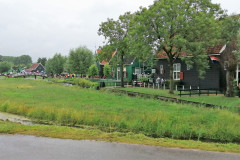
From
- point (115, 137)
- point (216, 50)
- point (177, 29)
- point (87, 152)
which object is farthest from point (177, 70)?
point (87, 152)

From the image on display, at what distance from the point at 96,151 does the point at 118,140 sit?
4.56ft

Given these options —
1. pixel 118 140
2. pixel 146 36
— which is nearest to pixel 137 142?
pixel 118 140

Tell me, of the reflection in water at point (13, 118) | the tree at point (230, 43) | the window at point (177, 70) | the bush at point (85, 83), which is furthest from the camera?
the bush at point (85, 83)

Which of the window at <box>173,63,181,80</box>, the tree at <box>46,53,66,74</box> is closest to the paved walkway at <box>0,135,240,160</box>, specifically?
the window at <box>173,63,181,80</box>

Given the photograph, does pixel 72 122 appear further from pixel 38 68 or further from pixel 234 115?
pixel 38 68

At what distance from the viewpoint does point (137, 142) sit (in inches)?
301

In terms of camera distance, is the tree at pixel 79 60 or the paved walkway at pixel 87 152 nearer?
the paved walkway at pixel 87 152

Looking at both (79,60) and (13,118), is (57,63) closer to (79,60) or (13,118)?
(79,60)

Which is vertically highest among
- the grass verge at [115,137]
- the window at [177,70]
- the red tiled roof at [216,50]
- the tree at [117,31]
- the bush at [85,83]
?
the tree at [117,31]

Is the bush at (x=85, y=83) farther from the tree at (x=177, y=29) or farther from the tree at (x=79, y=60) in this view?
the tree at (x=79, y=60)

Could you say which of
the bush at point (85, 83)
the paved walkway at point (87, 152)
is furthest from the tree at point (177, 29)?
the paved walkway at point (87, 152)

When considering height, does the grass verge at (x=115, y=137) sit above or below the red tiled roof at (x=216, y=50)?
below

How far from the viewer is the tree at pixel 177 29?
19453mm

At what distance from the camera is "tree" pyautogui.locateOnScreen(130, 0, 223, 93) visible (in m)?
19.5
